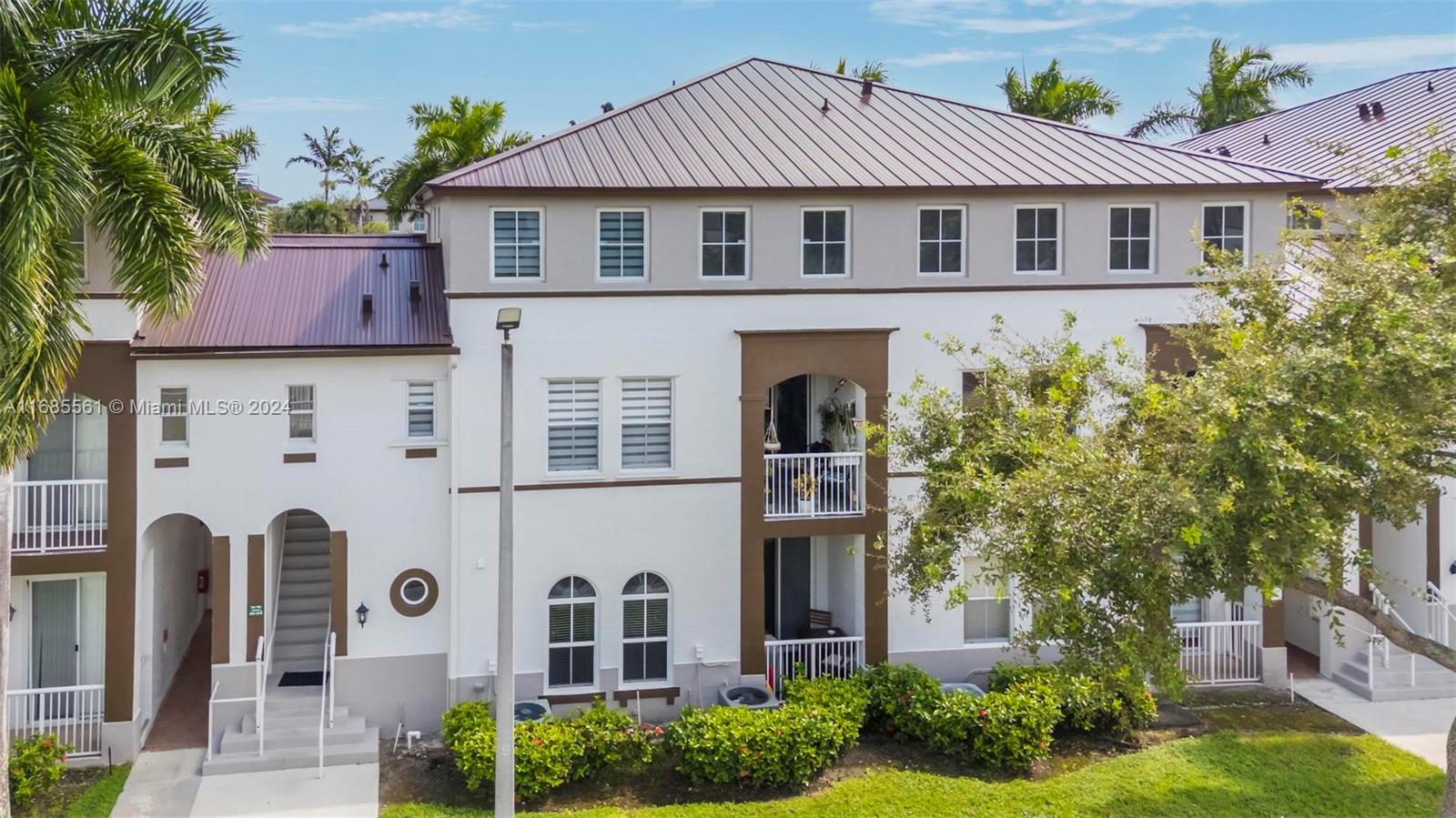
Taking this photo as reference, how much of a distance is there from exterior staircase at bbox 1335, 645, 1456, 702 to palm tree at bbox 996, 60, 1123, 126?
580 inches

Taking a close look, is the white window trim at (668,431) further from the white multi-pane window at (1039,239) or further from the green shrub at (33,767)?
the green shrub at (33,767)

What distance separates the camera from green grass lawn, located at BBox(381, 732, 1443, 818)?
1552 centimetres

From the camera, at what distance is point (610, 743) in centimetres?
1638

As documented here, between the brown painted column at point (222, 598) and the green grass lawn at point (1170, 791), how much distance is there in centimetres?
416

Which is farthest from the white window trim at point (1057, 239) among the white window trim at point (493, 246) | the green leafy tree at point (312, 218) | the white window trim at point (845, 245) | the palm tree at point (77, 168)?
the green leafy tree at point (312, 218)

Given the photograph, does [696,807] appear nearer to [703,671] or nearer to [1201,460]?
[703,671]

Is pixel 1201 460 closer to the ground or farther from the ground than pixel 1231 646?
farther from the ground

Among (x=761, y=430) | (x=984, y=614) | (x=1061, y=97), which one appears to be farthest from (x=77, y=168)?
(x=1061, y=97)

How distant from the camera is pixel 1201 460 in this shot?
37.6 feet

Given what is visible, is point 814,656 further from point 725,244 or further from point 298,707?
point 298,707

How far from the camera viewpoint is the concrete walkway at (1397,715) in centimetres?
1786

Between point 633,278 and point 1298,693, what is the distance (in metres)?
13.4

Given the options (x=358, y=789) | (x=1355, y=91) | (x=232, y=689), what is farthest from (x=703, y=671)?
(x=1355, y=91)

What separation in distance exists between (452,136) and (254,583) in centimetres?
1220
